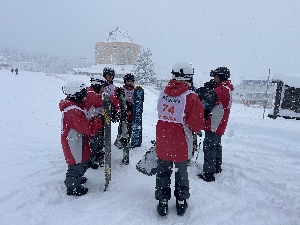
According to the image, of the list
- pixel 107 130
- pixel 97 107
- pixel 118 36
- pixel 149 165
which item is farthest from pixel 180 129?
pixel 118 36

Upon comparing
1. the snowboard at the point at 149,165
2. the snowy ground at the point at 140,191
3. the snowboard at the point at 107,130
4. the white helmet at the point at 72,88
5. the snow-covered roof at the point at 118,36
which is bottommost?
the snowy ground at the point at 140,191

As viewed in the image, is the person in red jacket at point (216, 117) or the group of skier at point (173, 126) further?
the person in red jacket at point (216, 117)

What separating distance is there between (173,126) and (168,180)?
2.98 ft

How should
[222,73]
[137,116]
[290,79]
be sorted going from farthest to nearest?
[137,116]
[222,73]
[290,79]

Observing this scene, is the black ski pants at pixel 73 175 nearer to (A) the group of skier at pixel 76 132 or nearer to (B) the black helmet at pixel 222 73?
(A) the group of skier at pixel 76 132

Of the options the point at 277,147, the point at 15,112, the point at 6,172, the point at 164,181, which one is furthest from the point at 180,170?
the point at 15,112

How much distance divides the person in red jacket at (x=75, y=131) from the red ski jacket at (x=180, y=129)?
3.90 feet

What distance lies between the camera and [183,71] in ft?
11.5

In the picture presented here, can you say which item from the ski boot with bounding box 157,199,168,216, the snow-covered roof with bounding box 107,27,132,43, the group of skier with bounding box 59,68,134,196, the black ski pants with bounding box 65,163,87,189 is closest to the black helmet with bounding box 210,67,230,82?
the group of skier with bounding box 59,68,134,196

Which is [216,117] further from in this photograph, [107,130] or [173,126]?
[107,130]

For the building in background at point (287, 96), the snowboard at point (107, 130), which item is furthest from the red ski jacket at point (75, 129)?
the building in background at point (287, 96)

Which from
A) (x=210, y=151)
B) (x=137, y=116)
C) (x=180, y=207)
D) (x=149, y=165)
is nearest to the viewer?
(x=180, y=207)

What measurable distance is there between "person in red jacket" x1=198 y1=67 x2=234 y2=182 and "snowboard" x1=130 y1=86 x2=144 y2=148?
189 cm

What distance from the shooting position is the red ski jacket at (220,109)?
182 inches
